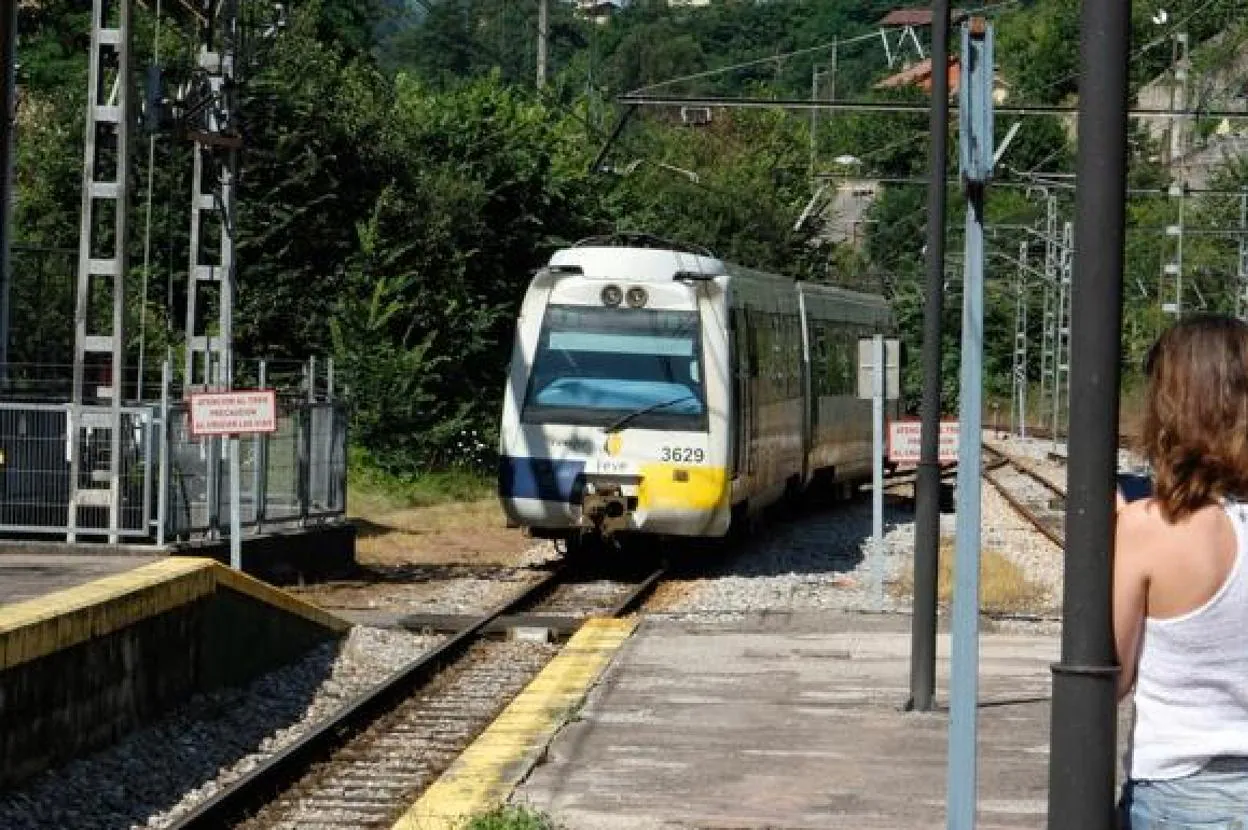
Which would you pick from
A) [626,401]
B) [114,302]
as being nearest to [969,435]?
[114,302]

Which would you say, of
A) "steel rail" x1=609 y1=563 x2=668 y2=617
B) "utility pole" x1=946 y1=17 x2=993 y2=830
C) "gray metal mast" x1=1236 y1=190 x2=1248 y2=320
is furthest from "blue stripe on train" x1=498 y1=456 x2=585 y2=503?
"gray metal mast" x1=1236 y1=190 x2=1248 y2=320

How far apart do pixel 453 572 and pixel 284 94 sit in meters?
17.7

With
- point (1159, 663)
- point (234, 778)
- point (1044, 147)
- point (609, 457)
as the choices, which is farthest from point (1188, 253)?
point (1159, 663)

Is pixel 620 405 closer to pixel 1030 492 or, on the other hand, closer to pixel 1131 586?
pixel 1131 586

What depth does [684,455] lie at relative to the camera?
23844 mm

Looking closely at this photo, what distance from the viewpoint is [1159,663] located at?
477 cm

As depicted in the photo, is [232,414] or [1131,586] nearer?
[1131,586]

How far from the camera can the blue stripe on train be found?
2381cm

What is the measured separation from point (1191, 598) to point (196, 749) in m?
9.64

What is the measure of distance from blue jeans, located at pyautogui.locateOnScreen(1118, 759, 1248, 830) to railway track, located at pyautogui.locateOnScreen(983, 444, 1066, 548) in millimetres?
25982

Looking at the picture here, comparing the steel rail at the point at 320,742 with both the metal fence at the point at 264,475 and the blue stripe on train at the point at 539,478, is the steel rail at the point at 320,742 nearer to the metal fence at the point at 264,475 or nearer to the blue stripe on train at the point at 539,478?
the metal fence at the point at 264,475

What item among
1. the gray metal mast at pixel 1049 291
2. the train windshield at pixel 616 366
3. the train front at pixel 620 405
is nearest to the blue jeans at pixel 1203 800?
the train front at pixel 620 405

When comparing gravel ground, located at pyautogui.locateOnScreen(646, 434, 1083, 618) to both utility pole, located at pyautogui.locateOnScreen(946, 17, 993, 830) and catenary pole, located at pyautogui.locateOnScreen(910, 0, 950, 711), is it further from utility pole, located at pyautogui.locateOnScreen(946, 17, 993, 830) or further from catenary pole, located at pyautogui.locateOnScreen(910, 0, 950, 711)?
utility pole, located at pyautogui.locateOnScreen(946, 17, 993, 830)

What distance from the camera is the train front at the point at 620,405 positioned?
2383cm
